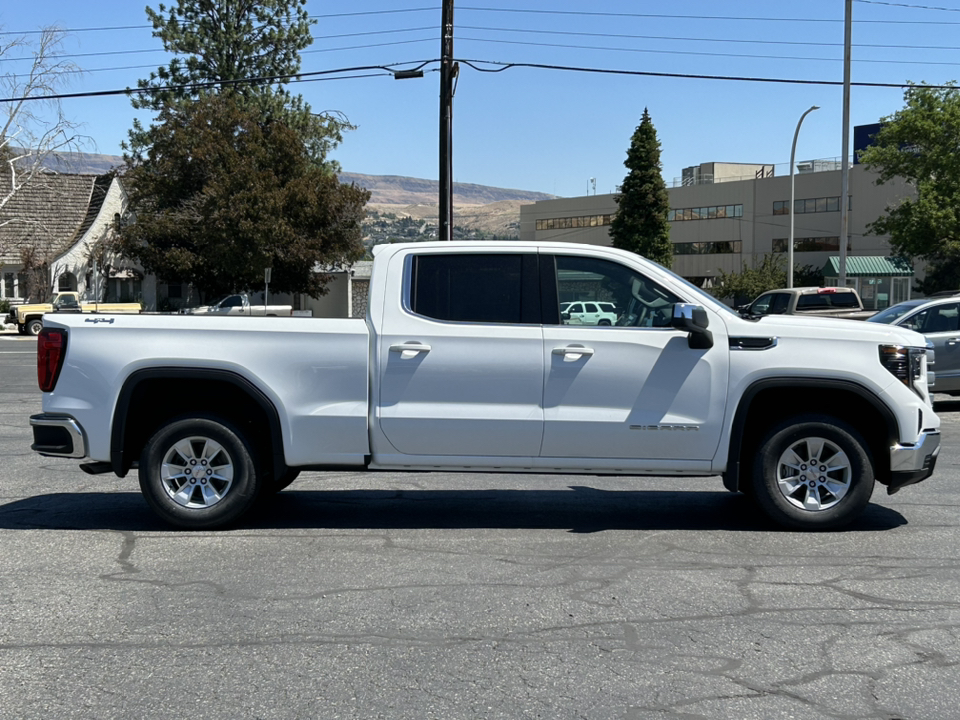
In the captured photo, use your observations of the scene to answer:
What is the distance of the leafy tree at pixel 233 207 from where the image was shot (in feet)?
161

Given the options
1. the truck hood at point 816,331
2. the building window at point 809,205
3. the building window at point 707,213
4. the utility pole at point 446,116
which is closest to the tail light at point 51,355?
the truck hood at point 816,331

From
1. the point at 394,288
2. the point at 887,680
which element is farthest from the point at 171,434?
the point at 887,680

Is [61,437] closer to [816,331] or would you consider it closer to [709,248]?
[816,331]

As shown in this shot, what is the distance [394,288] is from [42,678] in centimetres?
360

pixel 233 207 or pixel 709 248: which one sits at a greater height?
pixel 709 248

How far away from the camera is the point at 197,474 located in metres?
7.32

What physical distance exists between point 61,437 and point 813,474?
5199 mm

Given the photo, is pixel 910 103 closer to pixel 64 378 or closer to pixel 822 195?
pixel 822 195

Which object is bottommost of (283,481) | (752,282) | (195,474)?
(283,481)

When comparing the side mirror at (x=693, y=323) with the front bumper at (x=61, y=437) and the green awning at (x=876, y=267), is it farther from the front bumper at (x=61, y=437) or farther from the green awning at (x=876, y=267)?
the green awning at (x=876, y=267)

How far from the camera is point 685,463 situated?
7180 mm

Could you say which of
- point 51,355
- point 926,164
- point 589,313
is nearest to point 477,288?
point 589,313

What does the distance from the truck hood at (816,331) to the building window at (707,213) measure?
7908 centimetres

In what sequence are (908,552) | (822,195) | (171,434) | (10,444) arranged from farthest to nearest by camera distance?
(822,195) → (10,444) → (171,434) → (908,552)
